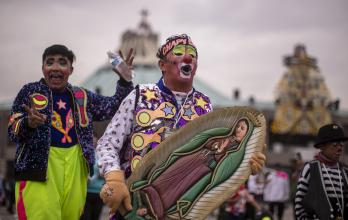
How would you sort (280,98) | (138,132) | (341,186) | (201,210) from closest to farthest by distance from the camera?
1. (201,210)
2. (138,132)
3. (341,186)
4. (280,98)

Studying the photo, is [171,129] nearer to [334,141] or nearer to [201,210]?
[201,210]

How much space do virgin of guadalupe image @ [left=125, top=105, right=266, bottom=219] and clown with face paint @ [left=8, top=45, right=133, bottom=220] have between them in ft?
3.65

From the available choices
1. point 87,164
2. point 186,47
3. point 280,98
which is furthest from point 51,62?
point 280,98

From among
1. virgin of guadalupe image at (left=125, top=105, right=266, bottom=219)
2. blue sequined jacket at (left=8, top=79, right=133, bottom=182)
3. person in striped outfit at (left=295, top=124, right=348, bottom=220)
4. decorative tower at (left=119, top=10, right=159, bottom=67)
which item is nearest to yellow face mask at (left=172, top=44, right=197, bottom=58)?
virgin of guadalupe image at (left=125, top=105, right=266, bottom=219)

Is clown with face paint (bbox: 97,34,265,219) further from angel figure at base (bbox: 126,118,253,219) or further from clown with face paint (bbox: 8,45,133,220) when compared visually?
clown with face paint (bbox: 8,45,133,220)

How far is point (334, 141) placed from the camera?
229 inches

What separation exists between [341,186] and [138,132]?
2545 mm

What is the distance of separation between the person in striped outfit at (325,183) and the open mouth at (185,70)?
2.17 metres

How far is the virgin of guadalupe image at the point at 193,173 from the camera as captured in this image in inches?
140

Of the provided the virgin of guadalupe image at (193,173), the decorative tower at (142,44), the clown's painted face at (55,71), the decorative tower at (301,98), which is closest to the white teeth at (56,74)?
the clown's painted face at (55,71)

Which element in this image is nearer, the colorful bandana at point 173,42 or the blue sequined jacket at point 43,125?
the colorful bandana at point 173,42

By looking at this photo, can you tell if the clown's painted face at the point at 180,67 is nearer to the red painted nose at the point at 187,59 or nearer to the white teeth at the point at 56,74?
the red painted nose at the point at 187,59

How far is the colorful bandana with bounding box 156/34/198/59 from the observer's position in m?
4.14

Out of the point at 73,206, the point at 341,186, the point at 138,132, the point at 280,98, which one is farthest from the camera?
the point at 280,98
